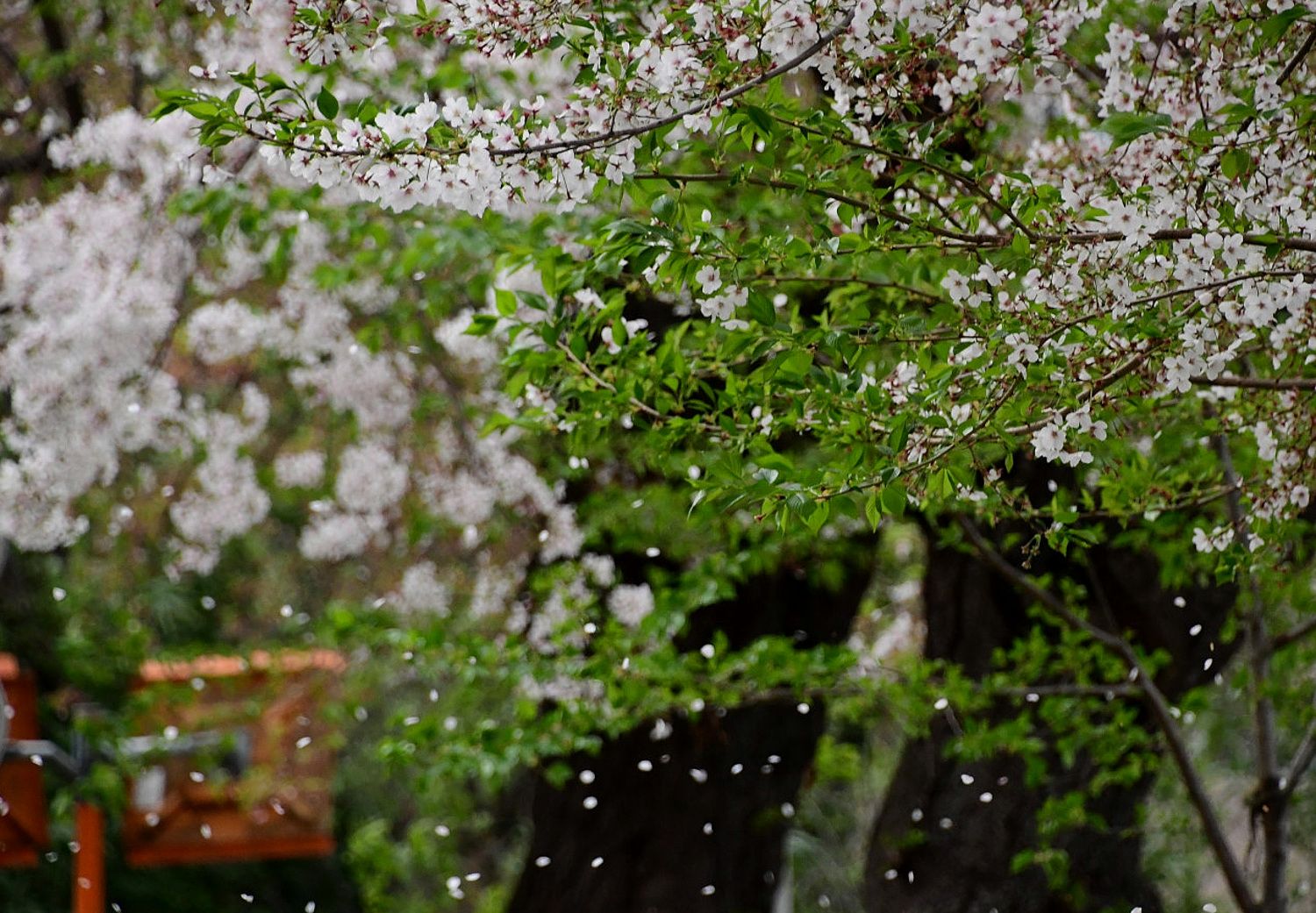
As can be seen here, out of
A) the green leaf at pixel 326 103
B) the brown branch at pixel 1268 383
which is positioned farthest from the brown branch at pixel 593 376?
the brown branch at pixel 1268 383

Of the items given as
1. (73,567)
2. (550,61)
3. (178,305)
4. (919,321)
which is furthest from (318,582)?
(919,321)

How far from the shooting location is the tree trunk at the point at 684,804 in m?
6.36

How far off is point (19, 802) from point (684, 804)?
2622 mm

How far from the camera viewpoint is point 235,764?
20.6 feet

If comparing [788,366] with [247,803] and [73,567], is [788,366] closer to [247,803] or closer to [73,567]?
[247,803]

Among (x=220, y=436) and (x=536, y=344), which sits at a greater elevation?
(x=220, y=436)

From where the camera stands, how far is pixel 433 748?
4.29 metres

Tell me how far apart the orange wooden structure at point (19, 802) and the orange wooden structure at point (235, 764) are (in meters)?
0.58

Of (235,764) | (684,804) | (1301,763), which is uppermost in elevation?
(235,764)

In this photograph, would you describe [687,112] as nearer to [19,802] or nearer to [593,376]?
[593,376]

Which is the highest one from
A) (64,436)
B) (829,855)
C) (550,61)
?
(550,61)

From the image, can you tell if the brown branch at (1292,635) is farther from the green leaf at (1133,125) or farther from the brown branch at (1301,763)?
the green leaf at (1133,125)

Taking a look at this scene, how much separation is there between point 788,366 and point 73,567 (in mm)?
6472

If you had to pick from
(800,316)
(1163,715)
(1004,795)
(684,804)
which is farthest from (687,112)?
(684,804)
